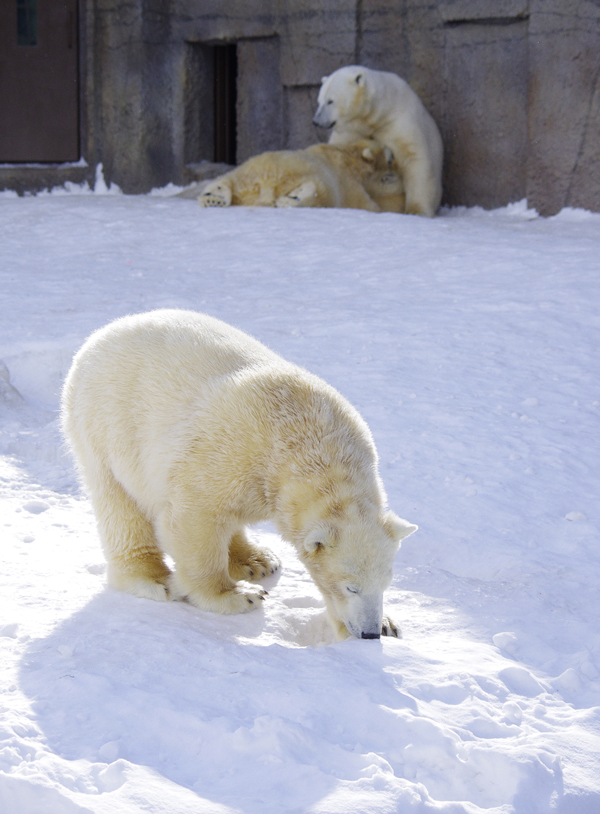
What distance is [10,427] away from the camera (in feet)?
11.6

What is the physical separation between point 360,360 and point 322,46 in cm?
638

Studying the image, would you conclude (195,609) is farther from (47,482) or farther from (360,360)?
(360,360)

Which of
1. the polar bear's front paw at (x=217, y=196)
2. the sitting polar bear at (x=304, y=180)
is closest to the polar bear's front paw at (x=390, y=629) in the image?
the sitting polar bear at (x=304, y=180)

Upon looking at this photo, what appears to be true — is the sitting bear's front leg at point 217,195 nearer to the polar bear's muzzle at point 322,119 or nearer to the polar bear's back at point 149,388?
the polar bear's muzzle at point 322,119

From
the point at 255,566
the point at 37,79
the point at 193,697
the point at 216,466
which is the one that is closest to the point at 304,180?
the point at 37,79

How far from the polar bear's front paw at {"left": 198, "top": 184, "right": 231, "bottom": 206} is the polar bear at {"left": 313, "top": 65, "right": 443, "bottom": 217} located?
138cm

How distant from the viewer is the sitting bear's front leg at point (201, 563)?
7.34 ft

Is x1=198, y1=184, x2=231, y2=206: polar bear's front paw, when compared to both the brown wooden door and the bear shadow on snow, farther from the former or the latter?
the bear shadow on snow

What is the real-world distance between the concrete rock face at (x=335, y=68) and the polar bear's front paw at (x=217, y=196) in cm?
255

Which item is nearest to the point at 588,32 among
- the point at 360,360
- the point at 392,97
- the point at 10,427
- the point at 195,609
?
the point at 392,97

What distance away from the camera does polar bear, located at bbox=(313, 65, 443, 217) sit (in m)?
8.04

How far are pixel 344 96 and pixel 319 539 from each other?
22.5ft

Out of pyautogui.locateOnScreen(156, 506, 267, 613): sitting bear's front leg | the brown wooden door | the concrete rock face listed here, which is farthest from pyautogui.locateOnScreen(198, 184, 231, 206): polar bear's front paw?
pyautogui.locateOnScreen(156, 506, 267, 613): sitting bear's front leg

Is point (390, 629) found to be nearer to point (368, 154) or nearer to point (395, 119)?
point (368, 154)
